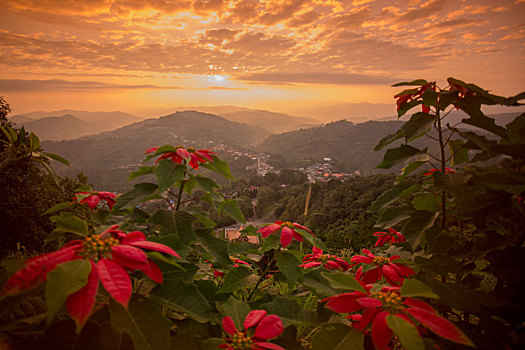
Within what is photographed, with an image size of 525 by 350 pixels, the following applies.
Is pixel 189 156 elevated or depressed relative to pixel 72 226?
elevated

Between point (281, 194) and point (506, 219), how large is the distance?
24022 mm

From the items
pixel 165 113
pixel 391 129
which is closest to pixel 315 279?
pixel 391 129

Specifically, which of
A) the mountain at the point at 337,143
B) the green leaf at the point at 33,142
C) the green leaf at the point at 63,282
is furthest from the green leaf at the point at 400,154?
the mountain at the point at 337,143

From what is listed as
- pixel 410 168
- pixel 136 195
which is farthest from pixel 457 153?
pixel 136 195

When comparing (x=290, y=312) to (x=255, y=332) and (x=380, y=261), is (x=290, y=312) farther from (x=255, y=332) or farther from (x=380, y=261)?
(x=380, y=261)

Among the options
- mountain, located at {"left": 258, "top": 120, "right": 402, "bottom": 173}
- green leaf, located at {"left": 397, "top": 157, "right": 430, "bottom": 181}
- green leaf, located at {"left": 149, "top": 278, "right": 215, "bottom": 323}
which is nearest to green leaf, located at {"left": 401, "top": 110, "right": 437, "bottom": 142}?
green leaf, located at {"left": 397, "top": 157, "right": 430, "bottom": 181}

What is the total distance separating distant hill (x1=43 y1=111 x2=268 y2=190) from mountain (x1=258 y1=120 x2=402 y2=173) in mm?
14718

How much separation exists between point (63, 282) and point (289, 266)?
637 millimetres

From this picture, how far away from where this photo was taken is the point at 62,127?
3723 inches

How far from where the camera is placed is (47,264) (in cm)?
51

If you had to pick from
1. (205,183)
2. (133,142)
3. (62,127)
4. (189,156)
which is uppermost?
(62,127)

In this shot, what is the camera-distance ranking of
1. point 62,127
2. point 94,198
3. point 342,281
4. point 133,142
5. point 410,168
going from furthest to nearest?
point 62,127, point 133,142, point 94,198, point 410,168, point 342,281

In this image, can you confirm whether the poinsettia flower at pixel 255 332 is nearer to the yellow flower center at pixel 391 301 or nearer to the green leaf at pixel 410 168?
the yellow flower center at pixel 391 301

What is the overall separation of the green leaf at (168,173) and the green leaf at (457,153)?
106 centimetres
